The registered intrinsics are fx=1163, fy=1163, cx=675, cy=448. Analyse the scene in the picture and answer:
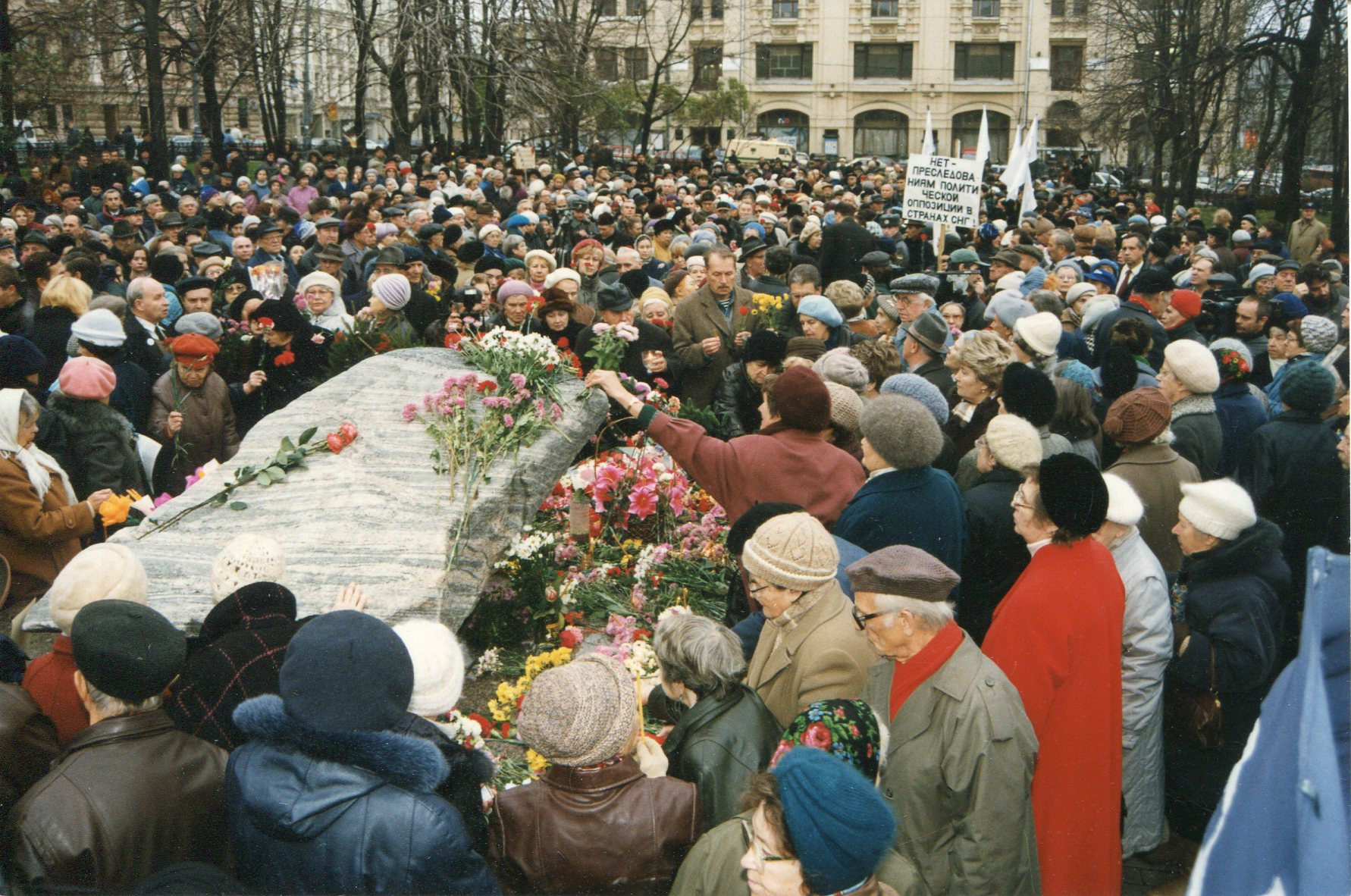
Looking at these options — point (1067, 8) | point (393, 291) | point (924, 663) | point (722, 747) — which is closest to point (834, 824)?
point (722, 747)

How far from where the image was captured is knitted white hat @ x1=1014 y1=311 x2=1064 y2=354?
643 cm

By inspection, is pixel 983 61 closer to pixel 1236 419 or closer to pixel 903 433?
pixel 1236 419

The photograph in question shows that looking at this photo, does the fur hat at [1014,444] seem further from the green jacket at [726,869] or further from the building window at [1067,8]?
the building window at [1067,8]

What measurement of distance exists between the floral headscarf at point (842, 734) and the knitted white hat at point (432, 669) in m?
0.92

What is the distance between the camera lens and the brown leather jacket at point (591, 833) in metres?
2.81

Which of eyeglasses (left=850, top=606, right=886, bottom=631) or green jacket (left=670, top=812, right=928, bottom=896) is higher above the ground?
eyeglasses (left=850, top=606, right=886, bottom=631)

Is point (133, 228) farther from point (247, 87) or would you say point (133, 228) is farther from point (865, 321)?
point (247, 87)

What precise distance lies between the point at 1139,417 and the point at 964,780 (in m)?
2.65

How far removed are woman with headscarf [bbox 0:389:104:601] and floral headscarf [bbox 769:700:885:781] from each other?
3699 millimetres

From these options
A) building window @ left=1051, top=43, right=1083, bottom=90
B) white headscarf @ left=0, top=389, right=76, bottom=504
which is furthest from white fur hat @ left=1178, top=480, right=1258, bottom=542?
building window @ left=1051, top=43, right=1083, bottom=90

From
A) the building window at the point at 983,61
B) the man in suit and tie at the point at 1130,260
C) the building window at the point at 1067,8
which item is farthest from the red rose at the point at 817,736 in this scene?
the building window at the point at 983,61

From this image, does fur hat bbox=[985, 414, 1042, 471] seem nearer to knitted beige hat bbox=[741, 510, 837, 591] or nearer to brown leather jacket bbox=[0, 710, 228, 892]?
knitted beige hat bbox=[741, 510, 837, 591]

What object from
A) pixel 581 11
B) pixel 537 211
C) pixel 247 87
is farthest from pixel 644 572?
pixel 247 87

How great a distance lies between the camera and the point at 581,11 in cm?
4153
